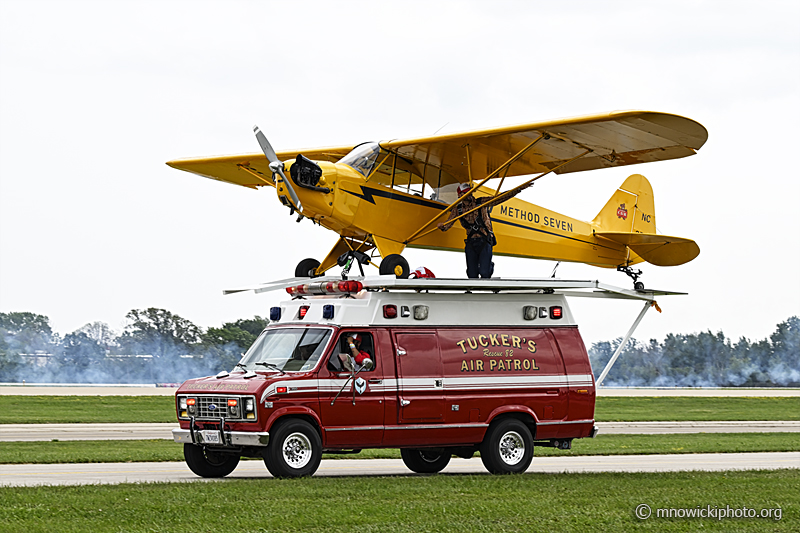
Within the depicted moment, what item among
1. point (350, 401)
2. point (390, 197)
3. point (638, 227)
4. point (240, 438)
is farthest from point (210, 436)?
point (638, 227)

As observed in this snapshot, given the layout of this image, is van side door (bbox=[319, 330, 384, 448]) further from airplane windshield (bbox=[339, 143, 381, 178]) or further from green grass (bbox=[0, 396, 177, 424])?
green grass (bbox=[0, 396, 177, 424])

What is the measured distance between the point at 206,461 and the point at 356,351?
2.63 meters

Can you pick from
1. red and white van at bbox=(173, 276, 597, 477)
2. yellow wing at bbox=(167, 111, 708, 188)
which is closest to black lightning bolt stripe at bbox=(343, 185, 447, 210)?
yellow wing at bbox=(167, 111, 708, 188)

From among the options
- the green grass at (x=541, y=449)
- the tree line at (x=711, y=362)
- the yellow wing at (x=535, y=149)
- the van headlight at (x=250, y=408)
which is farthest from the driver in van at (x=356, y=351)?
the tree line at (x=711, y=362)

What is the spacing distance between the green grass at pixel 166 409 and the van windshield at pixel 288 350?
16806 mm

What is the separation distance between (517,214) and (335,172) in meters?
4.30

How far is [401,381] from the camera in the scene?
14.1 metres

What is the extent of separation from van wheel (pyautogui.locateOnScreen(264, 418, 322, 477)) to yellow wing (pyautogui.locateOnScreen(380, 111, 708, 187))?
5.68 meters

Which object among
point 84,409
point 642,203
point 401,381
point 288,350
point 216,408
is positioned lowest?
point 84,409

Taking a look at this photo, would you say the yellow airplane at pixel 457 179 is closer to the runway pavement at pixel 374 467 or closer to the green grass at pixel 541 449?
the runway pavement at pixel 374 467

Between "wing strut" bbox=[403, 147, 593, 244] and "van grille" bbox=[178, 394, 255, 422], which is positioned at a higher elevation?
"wing strut" bbox=[403, 147, 593, 244]

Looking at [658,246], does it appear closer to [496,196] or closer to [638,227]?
[638,227]

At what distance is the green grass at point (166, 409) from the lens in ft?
104

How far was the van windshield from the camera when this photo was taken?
13781 millimetres
